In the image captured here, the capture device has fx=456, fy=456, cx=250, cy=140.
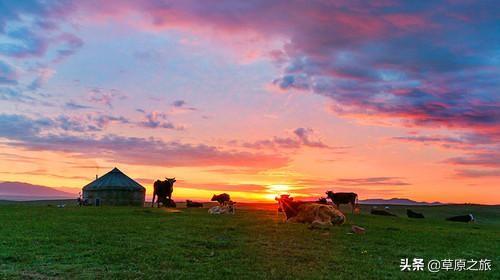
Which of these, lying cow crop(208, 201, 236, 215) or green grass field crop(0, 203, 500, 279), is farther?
lying cow crop(208, 201, 236, 215)

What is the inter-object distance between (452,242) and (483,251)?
304 cm

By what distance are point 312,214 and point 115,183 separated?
44866mm

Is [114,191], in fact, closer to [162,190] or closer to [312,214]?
[162,190]

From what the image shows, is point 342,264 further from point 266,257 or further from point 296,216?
point 296,216

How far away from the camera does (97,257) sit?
44.1 feet

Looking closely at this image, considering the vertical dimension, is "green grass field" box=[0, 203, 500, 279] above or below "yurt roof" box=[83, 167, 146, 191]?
below

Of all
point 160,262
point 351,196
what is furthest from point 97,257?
point 351,196

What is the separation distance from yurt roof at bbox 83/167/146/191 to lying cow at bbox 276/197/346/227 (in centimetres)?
4057

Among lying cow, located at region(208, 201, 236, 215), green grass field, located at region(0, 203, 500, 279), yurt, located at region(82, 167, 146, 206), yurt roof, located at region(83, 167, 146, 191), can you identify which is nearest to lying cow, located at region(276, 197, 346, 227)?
green grass field, located at region(0, 203, 500, 279)

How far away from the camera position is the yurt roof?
6538 cm

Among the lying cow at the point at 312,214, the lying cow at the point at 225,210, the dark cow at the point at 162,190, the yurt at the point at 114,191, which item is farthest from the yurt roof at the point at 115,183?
the lying cow at the point at 312,214

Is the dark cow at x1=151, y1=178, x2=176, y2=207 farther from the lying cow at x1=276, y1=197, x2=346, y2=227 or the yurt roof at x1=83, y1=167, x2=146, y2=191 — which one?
the lying cow at x1=276, y1=197, x2=346, y2=227

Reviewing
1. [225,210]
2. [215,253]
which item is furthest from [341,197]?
[215,253]

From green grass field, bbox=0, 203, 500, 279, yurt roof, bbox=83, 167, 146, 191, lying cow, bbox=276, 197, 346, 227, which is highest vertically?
yurt roof, bbox=83, 167, 146, 191
